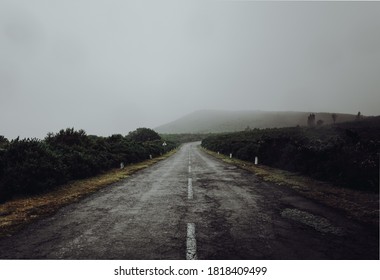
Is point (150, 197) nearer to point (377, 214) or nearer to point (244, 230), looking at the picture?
point (244, 230)

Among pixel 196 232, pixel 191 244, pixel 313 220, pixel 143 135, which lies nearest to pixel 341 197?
pixel 313 220

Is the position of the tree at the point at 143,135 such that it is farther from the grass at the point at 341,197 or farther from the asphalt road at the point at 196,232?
the asphalt road at the point at 196,232

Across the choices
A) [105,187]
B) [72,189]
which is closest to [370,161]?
[105,187]

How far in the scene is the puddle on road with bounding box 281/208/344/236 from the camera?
5.20 m

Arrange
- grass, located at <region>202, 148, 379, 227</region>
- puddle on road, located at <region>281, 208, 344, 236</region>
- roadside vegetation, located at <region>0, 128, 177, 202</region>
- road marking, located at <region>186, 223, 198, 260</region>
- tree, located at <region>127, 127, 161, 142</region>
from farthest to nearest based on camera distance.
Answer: tree, located at <region>127, 127, 161, 142</region> < roadside vegetation, located at <region>0, 128, 177, 202</region> < grass, located at <region>202, 148, 379, 227</region> < puddle on road, located at <region>281, 208, 344, 236</region> < road marking, located at <region>186, 223, 198, 260</region>

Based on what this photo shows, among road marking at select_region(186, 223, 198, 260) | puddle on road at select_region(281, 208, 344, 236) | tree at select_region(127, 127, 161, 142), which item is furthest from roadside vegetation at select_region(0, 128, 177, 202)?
tree at select_region(127, 127, 161, 142)

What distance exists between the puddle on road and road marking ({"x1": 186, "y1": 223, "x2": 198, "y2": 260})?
2563 millimetres

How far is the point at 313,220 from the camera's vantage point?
5883 mm

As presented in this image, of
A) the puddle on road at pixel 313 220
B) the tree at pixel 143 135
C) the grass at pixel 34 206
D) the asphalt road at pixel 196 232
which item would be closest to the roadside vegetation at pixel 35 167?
the grass at pixel 34 206

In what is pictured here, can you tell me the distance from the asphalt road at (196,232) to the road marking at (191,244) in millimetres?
14

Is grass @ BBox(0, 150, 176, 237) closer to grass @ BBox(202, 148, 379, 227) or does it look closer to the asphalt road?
the asphalt road

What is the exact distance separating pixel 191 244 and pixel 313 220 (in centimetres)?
330

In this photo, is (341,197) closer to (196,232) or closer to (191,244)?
(196,232)

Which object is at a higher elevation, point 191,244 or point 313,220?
point 191,244
